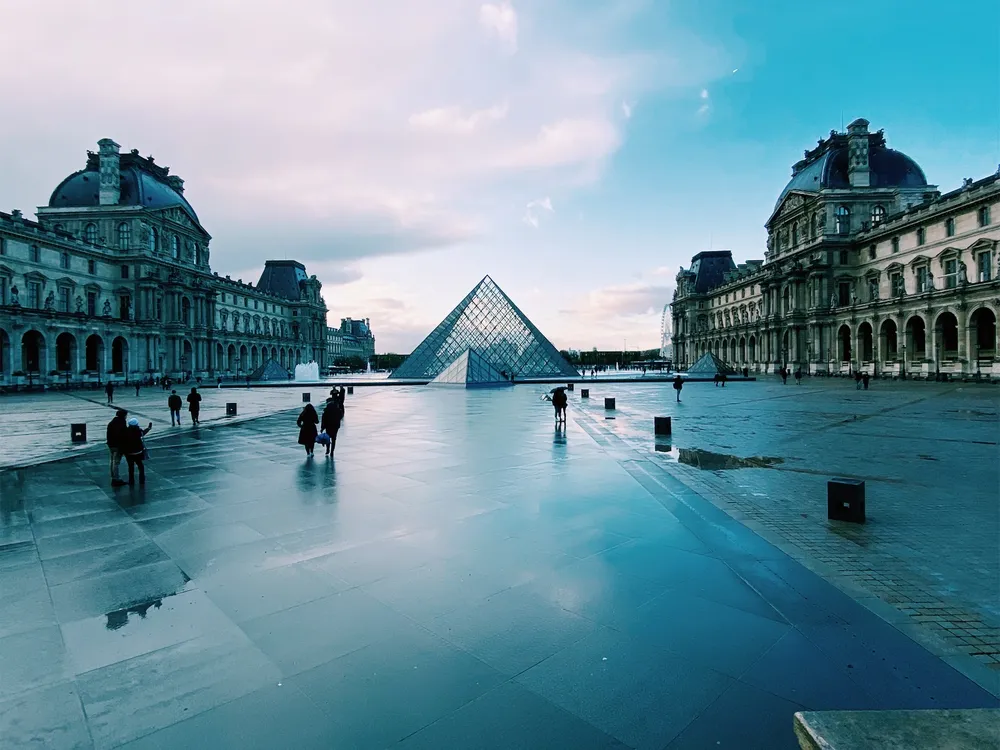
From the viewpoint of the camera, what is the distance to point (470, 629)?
3.65 meters

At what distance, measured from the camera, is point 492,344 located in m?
50.3

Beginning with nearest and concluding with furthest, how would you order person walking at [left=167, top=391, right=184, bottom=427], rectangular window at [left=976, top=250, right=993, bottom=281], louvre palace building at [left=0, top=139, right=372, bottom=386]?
person walking at [left=167, top=391, right=184, bottom=427] → rectangular window at [left=976, top=250, right=993, bottom=281] → louvre palace building at [left=0, top=139, right=372, bottom=386]

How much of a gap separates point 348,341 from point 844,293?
499 feet

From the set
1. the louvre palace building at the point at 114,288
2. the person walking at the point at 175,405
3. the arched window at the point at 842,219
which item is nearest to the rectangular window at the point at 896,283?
the arched window at the point at 842,219

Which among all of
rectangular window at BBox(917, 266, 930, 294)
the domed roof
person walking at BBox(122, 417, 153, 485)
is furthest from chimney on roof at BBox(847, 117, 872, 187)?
the domed roof

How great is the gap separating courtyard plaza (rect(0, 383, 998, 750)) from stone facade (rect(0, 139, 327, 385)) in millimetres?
46385

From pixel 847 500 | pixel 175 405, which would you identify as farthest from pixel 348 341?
pixel 847 500

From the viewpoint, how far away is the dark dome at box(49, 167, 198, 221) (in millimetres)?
55656

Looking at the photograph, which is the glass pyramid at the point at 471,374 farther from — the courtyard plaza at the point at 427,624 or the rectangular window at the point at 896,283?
the rectangular window at the point at 896,283

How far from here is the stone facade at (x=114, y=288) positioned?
41812 millimetres

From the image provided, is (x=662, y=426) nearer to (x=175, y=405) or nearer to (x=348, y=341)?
(x=175, y=405)

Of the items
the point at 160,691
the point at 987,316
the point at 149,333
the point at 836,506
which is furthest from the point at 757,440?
the point at 149,333

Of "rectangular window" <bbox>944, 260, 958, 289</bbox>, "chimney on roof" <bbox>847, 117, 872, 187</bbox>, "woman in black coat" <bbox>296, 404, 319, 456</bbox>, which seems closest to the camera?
"woman in black coat" <bbox>296, 404, 319, 456</bbox>

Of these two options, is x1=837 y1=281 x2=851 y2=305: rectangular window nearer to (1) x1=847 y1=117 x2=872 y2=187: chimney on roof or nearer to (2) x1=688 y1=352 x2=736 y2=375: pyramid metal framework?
(1) x1=847 y1=117 x2=872 y2=187: chimney on roof
